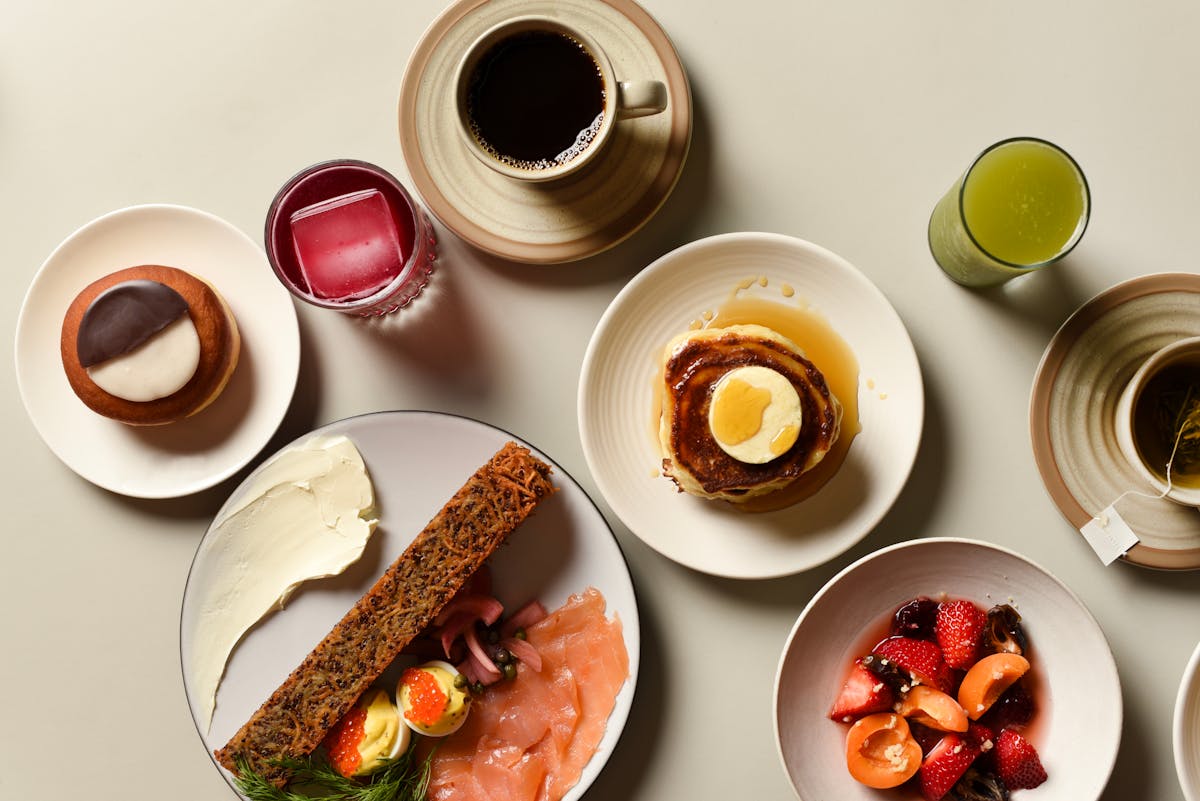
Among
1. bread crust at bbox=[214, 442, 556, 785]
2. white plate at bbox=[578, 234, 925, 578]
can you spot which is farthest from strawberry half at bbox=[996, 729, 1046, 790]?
bread crust at bbox=[214, 442, 556, 785]

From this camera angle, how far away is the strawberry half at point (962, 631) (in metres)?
1.81

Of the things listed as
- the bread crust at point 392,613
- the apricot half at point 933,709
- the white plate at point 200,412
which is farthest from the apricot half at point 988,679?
the white plate at point 200,412

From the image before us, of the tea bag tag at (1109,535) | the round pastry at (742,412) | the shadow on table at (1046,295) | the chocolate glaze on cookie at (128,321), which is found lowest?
the tea bag tag at (1109,535)

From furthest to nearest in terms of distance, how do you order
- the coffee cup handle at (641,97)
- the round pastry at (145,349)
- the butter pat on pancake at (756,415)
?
1. the round pastry at (145,349)
2. the butter pat on pancake at (756,415)
3. the coffee cup handle at (641,97)

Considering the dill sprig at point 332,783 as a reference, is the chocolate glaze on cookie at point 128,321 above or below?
above

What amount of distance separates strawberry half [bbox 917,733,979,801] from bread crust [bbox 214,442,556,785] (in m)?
0.99

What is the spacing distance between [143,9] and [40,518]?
1.25 m

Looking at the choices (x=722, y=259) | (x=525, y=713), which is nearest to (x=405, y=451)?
(x=525, y=713)

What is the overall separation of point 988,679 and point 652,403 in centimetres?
91

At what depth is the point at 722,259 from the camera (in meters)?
1.85

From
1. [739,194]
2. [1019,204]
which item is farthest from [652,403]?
[1019,204]

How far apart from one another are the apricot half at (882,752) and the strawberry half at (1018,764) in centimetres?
19

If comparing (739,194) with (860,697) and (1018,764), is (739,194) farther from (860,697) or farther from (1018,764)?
(1018,764)

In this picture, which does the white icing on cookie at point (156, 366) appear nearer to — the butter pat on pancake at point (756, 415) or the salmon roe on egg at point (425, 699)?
the salmon roe on egg at point (425, 699)
